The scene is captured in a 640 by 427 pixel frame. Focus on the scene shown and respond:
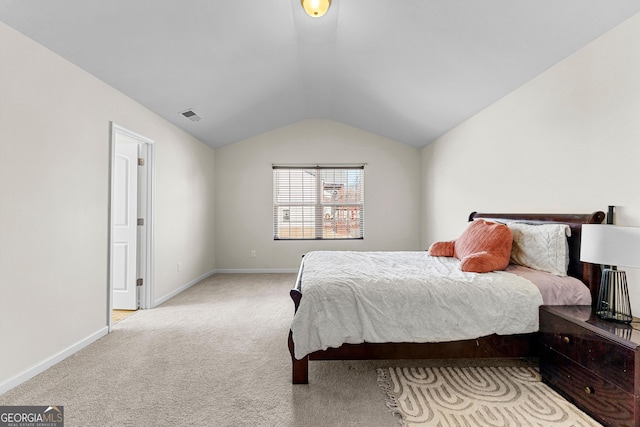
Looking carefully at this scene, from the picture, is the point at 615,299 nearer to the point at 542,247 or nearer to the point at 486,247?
the point at 542,247

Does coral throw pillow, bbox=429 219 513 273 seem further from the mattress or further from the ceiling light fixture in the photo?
the ceiling light fixture

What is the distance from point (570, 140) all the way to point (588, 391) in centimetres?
171

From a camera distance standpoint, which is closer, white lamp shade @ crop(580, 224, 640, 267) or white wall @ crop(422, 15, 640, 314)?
white lamp shade @ crop(580, 224, 640, 267)

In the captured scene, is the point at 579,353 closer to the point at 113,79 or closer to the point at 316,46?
the point at 316,46

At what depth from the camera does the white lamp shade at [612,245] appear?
60.4 inches

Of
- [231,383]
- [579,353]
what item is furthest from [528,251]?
[231,383]

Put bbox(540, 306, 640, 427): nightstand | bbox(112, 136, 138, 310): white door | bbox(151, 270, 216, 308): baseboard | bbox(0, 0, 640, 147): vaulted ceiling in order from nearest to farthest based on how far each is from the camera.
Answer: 1. bbox(540, 306, 640, 427): nightstand
2. bbox(0, 0, 640, 147): vaulted ceiling
3. bbox(112, 136, 138, 310): white door
4. bbox(151, 270, 216, 308): baseboard

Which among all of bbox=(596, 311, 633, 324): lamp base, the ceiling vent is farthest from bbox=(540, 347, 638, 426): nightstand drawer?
the ceiling vent

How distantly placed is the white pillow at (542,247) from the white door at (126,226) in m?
3.93

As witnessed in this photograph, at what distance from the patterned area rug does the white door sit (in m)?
2.99

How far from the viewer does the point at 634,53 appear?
183 cm

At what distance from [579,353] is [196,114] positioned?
4.27 m

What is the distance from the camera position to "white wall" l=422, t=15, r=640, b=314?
188 centimetres

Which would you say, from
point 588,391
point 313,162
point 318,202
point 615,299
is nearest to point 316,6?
point 615,299
